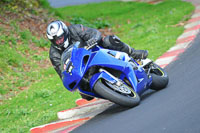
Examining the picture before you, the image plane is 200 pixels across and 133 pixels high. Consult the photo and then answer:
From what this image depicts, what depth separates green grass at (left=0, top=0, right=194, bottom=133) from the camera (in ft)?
28.0

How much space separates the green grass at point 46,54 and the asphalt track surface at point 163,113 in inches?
70.8

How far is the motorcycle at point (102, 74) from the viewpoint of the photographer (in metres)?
5.95

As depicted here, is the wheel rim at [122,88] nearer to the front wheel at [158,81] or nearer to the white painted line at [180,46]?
the front wheel at [158,81]

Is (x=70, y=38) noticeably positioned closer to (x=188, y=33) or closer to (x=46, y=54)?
(x=188, y=33)

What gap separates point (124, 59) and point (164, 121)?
1.80 metres

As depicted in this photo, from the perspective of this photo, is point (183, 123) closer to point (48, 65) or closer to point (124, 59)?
point (124, 59)

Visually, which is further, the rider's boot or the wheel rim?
the rider's boot

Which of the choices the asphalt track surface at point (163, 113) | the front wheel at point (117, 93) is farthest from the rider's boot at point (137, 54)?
the front wheel at point (117, 93)

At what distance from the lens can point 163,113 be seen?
5484 millimetres

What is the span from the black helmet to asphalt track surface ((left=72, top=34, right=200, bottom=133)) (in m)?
1.38

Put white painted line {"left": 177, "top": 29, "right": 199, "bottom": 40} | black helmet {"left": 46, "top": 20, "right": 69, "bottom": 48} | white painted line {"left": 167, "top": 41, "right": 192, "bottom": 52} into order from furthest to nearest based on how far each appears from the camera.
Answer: white painted line {"left": 177, "top": 29, "right": 199, "bottom": 40} < white painted line {"left": 167, "top": 41, "right": 192, "bottom": 52} < black helmet {"left": 46, "top": 20, "right": 69, "bottom": 48}

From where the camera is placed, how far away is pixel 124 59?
261 inches

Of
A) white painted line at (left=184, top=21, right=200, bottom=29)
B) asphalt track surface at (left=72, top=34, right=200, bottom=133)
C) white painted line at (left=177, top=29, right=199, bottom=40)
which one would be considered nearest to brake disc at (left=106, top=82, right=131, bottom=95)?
asphalt track surface at (left=72, top=34, right=200, bottom=133)

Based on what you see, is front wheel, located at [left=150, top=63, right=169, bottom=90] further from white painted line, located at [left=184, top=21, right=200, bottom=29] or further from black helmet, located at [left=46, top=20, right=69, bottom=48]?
white painted line, located at [left=184, top=21, right=200, bottom=29]
